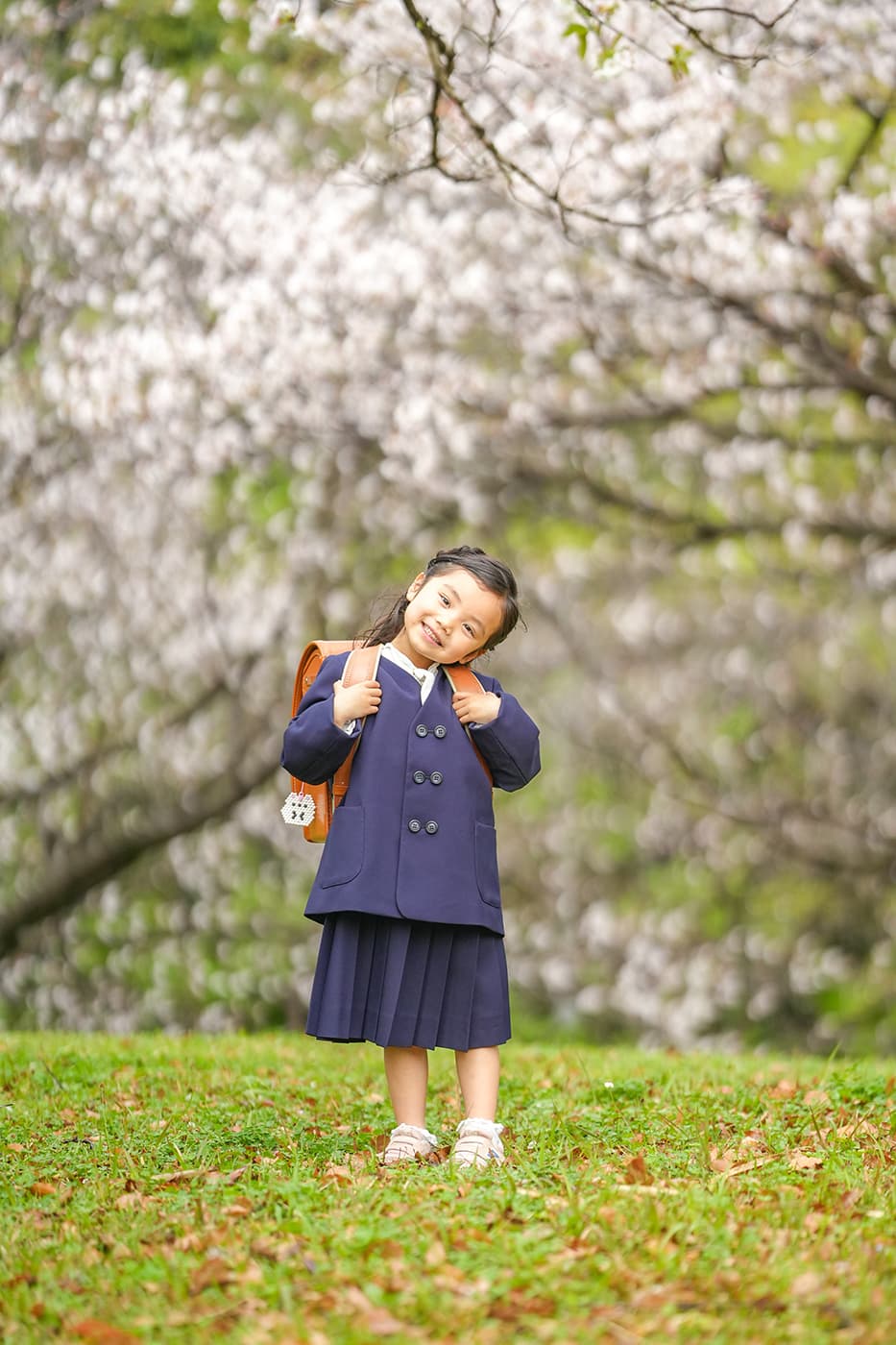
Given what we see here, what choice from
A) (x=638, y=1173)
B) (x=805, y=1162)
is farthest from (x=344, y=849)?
(x=805, y=1162)

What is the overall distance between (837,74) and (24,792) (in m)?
6.94

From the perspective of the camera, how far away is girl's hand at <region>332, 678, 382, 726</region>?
3.54 metres

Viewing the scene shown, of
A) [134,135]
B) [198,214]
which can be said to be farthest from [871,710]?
[134,135]

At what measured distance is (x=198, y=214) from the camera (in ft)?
30.9

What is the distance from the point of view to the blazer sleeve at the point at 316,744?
3523 millimetres

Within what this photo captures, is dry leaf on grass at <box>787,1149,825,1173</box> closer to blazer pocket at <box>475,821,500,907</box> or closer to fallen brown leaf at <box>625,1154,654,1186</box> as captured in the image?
fallen brown leaf at <box>625,1154,654,1186</box>

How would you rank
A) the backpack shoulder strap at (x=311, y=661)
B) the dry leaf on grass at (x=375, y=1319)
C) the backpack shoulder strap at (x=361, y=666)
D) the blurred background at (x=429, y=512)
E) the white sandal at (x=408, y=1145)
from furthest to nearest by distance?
the blurred background at (x=429, y=512), the backpack shoulder strap at (x=311, y=661), the backpack shoulder strap at (x=361, y=666), the white sandal at (x=408, y=1145), the dry leaf on grass at (x=375, y=1319)

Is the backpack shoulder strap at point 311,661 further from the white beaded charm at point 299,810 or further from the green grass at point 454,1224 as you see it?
the green grass at point 454,1224

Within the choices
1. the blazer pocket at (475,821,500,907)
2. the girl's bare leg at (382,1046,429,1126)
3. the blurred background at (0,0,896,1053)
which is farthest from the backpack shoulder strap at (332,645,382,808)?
the blurred background at (0,0,896,1053)

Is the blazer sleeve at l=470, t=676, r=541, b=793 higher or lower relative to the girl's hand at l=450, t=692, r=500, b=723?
→ lower

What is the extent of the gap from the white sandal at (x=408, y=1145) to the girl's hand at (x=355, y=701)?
1.01 m

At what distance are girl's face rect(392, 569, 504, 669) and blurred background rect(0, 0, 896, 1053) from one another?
5671mm

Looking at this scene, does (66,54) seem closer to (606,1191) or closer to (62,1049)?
(62,1049)

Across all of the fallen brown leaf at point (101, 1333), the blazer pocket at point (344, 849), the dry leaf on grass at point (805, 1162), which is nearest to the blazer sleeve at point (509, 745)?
the blazer pocket at point (344, 849)
